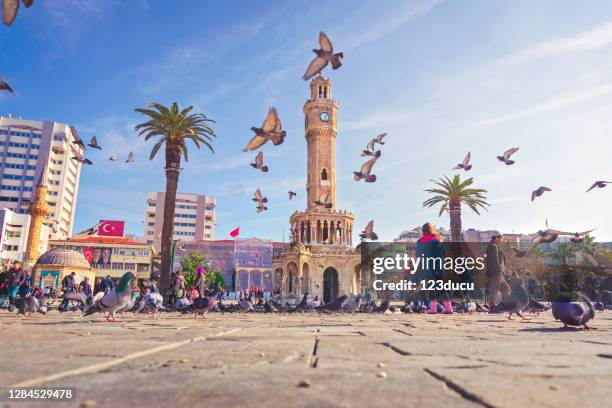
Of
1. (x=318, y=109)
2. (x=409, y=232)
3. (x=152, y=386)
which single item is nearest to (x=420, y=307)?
(x=152, y=386)

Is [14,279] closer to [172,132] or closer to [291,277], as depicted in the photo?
[172,132]

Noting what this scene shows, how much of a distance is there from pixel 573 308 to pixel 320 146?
51.3m

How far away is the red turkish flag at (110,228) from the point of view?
74250 millimetres

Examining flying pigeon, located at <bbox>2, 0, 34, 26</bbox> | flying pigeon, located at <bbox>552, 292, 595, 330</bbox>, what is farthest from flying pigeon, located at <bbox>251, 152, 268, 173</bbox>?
flying pigeon, located at <bbox>552, 292, 595, 330</bbox>

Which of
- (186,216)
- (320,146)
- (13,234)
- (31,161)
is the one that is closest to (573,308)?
(320,146)

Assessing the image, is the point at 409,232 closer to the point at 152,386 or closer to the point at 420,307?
the point at 420,307

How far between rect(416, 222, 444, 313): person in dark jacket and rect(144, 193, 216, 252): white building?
349 ft

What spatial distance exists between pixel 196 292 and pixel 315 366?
1480cm

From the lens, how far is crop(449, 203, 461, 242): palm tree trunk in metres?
29.3

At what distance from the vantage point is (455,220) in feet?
99.0

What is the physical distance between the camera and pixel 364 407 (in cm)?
160

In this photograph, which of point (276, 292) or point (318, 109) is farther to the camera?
point (318, 109)

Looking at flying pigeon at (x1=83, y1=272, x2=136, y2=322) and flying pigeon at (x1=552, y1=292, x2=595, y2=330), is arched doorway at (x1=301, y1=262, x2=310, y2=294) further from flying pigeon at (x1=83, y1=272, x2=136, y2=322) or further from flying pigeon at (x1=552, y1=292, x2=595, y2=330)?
flying pigeon at (x1=552, y1=292, x2=595, y2=330)

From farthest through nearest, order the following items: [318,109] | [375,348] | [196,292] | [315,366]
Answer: [318,109] < [196,292] < [375,348] < [315,366]
